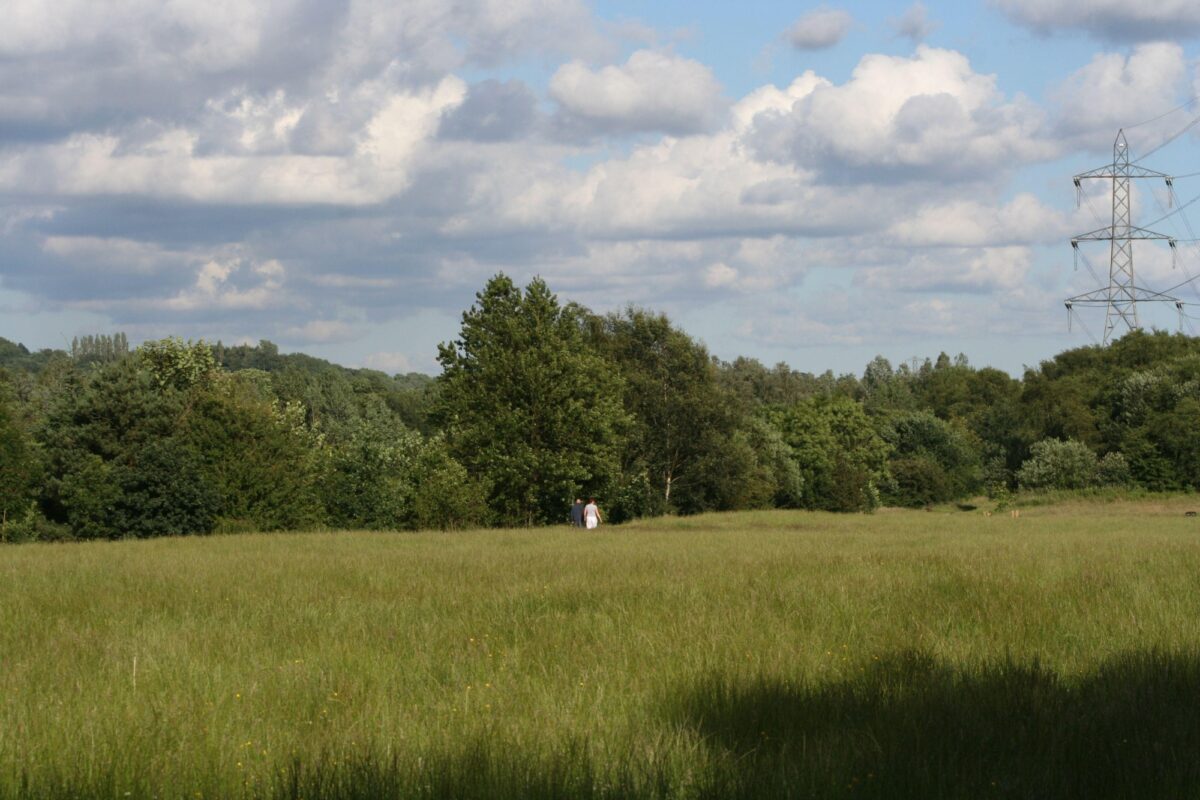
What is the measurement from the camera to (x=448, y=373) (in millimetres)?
55844

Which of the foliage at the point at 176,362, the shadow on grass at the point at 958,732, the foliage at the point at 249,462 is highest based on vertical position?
the foliage at the point at 176,362

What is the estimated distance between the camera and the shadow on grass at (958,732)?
525 cm

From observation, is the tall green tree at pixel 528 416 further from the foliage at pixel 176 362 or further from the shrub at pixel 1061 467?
the shrub at pixel 1061 467

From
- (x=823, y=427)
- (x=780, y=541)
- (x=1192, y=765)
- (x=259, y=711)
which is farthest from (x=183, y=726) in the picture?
(x=823, y=427)

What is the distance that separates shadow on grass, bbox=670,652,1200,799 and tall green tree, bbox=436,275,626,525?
43799mm

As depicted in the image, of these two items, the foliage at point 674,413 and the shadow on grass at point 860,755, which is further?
the foliage at point 674,413

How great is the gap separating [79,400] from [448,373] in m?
17.5

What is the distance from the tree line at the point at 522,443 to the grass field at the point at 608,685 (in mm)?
29152

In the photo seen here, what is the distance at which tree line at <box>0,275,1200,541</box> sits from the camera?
149 feet

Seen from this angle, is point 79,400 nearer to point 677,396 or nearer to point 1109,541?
point 677,396

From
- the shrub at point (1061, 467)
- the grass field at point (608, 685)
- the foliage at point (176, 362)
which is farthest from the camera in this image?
the shrub at point (1061, 467)

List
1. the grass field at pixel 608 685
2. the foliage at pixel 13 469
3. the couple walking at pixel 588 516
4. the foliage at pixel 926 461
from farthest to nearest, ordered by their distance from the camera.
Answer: the foliage at pixel 926 461 < the foliage at pixel 13 469 < the couple walking at pixel 588 516 < the grass field at pixel 608 685

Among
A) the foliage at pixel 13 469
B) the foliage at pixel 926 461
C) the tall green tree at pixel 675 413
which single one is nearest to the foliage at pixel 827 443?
the foliage at pixel 926 461

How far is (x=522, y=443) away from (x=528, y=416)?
1.35m
